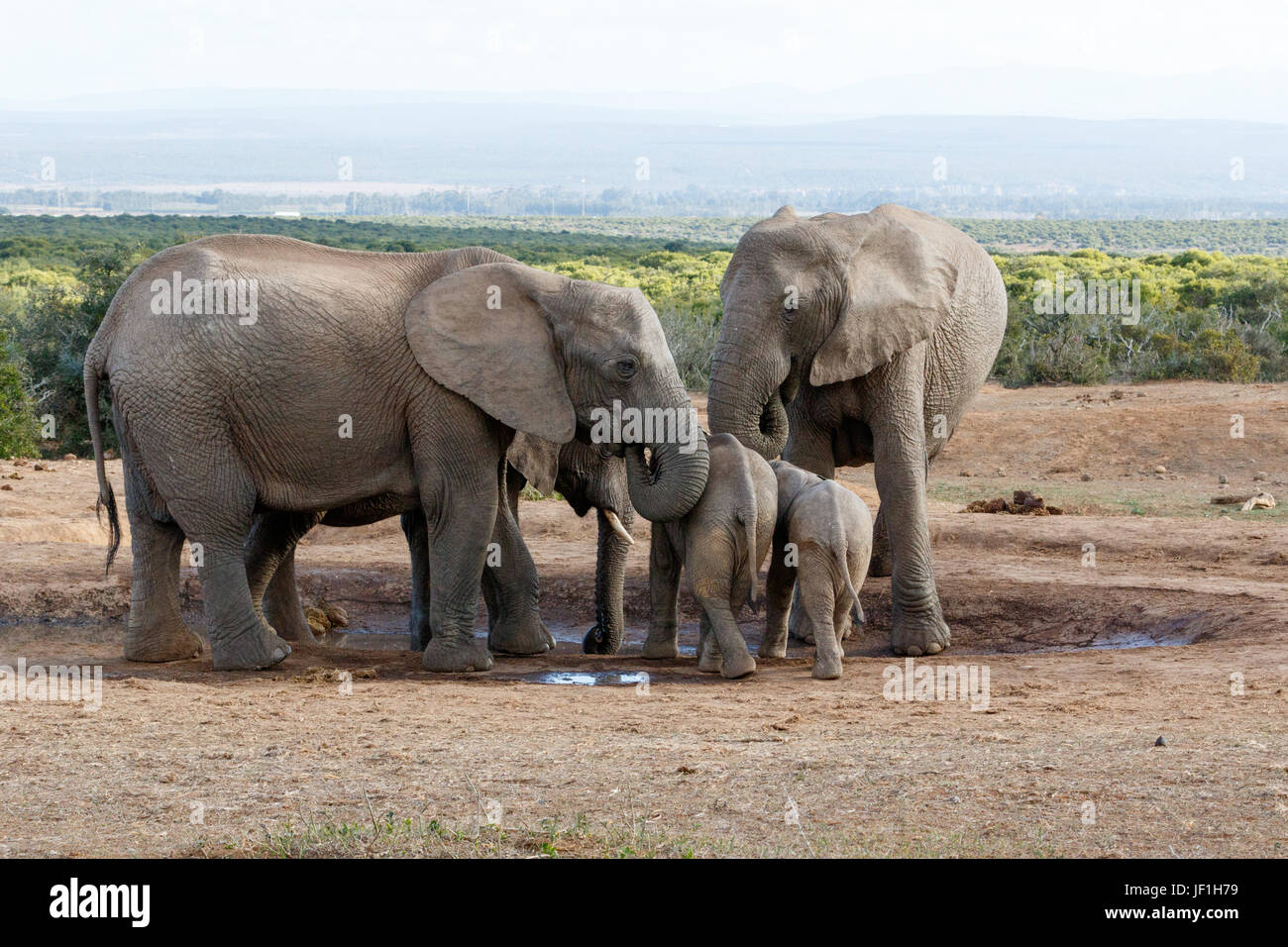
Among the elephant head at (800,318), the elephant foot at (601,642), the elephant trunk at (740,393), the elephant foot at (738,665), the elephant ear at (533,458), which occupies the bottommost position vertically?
the elephant foot at (601,642)

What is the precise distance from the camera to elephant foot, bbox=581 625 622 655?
1077 centimetres

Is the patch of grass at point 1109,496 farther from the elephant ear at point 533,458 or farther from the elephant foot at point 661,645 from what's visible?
the elephant ear at point 533,458

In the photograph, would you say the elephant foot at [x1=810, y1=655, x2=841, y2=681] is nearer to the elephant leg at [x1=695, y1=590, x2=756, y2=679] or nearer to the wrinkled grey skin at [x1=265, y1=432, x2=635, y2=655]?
the elephant leg at [x1=695, y1=590, x2=756, y2=679]

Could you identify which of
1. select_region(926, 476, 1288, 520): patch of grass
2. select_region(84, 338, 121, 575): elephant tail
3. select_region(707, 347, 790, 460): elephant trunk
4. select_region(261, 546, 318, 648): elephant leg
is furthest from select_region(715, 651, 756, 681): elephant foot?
select_region(926, 476, 1288, 520): patch of grass

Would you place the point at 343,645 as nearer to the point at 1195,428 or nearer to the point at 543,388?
the point at 543,388

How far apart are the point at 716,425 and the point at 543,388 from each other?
121 centimetres

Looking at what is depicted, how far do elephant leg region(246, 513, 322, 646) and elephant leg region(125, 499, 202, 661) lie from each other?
61cm

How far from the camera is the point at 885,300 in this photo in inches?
401

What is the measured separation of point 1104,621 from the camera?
11.3m

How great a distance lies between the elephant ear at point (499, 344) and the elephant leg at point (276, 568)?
1701 millimetres

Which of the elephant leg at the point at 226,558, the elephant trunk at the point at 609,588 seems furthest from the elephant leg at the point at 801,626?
the elephant leg at the point at 226,558

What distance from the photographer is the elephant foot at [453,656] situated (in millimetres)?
9562

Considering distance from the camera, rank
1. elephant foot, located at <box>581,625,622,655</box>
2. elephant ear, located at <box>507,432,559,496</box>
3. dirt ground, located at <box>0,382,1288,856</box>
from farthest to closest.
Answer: elephant foot, located at <box>581,625,622,655</box>
elephant ear, located at <box>507,432,559,496</box>
dirt ground, located at <box>0,382,1288,856</box>

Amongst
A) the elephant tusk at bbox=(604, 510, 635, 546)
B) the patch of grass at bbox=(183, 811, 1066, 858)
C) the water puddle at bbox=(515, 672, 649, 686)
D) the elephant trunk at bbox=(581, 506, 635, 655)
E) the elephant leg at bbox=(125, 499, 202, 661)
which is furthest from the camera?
the elephant trunk at bbox=(581, 506, 635, 655)
